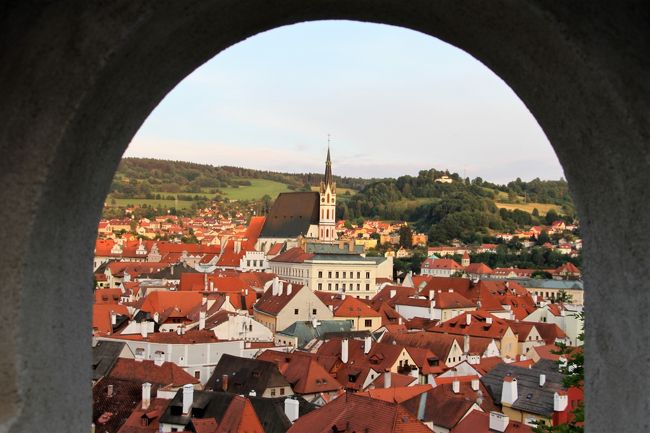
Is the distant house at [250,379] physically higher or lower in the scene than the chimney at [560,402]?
lower

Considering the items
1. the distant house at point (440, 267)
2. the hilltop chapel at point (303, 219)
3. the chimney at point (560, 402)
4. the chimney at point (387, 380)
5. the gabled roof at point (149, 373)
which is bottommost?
the distant house at point (440, 267)

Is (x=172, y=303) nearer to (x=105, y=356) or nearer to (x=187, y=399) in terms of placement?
(x=105, y=356)

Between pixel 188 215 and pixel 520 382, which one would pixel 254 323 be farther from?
pixel 188 215

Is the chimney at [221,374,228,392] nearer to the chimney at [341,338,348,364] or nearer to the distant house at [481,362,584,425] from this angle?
the chimney at [341,338,348,364]

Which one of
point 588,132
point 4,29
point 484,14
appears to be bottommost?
point 588,132

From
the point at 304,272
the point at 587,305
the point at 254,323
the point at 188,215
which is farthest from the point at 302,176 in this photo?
the point at 587,305

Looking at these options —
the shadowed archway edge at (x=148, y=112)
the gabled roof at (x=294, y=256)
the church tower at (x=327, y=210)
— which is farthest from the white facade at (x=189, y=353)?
the church tower at (x=327, y=210)

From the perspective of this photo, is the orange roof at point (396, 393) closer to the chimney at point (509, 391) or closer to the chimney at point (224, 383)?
the chimney at point (509, 391)

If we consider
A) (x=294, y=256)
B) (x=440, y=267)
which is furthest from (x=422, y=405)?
(x=440, y=267)
